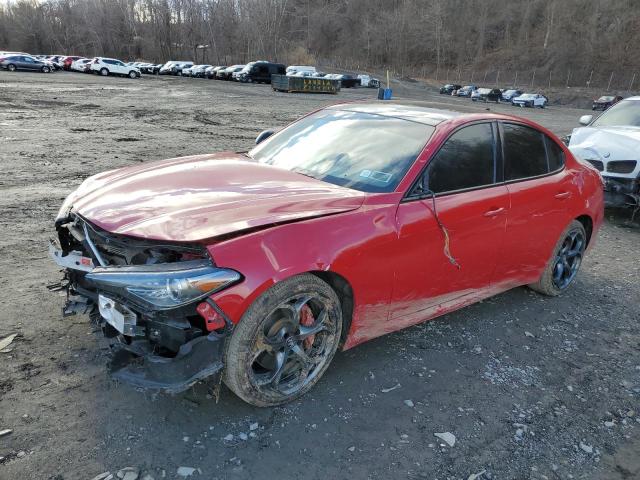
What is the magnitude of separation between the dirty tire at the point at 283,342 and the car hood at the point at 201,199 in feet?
1.38

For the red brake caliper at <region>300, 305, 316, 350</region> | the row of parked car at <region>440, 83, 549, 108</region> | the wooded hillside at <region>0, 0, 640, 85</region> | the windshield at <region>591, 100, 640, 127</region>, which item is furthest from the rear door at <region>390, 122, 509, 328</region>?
the wooded hillside at <region>0, 0, 640, 85</region>

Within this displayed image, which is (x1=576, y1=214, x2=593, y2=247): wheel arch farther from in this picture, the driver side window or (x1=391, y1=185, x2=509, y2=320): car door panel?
the driver side window

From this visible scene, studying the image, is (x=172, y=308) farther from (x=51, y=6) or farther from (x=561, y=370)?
(x=51, y=6)

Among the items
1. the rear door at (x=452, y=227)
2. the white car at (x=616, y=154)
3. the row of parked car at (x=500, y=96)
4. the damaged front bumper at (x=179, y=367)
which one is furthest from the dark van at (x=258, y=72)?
the damaged front bumper at (x=179, y=367)

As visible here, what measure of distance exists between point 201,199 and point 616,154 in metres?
6.73

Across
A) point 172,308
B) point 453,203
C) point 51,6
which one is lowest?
point 172,308

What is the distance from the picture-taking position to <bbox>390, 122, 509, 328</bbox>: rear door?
3.19 meters

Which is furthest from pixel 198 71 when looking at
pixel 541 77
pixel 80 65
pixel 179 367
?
pixel 179 367

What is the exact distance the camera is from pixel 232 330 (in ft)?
8.18

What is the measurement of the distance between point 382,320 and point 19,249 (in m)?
3.81

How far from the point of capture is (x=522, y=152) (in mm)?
4102

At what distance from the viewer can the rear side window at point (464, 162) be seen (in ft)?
11.1

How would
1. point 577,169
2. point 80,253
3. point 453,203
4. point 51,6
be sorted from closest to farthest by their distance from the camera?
point 80,253, point 453,203, point 577,169, point 51,6

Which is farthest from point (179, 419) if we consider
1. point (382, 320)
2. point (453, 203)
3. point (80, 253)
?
point (453, 203)
